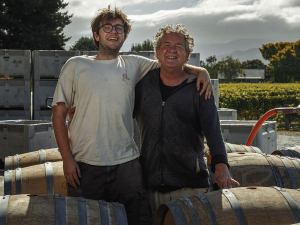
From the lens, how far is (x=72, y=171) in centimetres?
274

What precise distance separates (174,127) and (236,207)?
71 cm

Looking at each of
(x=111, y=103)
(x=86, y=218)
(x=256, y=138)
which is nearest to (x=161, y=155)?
(x=111, y=103)

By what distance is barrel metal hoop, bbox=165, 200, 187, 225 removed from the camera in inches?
95.5

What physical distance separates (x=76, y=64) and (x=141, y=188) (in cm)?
103

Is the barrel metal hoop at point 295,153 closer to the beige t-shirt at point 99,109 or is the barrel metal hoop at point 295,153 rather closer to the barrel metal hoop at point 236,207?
the barrel metal hoop at point 236,207

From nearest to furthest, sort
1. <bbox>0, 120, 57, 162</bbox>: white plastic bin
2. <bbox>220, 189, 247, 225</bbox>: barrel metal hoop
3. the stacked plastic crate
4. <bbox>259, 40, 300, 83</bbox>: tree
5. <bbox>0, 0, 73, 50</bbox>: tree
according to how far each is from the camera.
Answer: <bbox>220, 189, 247, 225</bbox>: barrel metal hoop < <bbox>0, 120, 57, 162</bbox>: white plastic bin < the stacked plastic crate < <bbox>0, 0, 73, 50</bbox>: tree < <bbox>259, 40, 300, 83</bbox>: tree

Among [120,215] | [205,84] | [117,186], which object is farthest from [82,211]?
[205,84]

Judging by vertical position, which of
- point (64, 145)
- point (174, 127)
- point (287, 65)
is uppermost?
point (287, 65)

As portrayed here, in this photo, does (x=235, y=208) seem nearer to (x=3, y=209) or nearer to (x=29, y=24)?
(x=3, y=209)

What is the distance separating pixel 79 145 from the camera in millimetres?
2814

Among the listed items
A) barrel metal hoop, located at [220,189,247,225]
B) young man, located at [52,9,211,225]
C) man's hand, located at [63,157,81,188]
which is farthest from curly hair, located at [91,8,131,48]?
barrel metal hoop, located at [220,189,247,225]

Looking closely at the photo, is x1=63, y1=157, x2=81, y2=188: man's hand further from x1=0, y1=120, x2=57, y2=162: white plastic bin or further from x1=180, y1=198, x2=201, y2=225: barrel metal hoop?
x1=0, y1=120, x2=57, y2=162: white plastic bin

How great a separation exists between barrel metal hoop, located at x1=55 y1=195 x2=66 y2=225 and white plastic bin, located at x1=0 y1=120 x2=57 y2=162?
407cm

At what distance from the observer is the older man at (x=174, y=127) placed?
2811 millimetres
